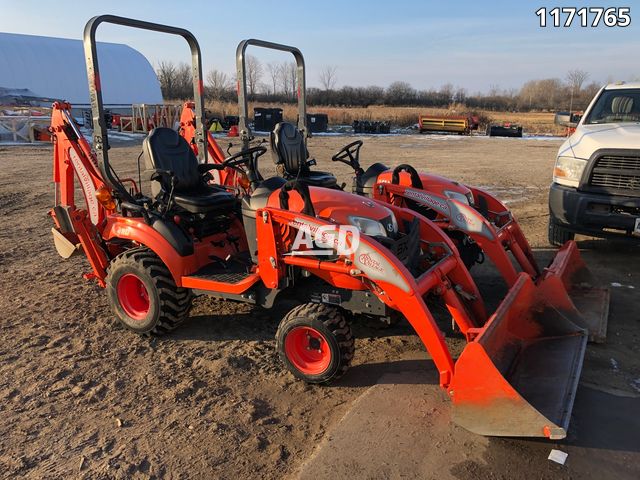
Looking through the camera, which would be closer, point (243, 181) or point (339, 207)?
point (339, 207)

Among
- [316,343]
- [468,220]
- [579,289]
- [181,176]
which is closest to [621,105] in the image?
[579,289]

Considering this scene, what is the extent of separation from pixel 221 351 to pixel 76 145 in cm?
231

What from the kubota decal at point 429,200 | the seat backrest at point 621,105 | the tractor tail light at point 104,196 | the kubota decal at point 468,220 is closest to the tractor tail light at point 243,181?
the tractor tail light at point 104,196

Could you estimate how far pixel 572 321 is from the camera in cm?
364

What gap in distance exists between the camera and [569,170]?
Result: 225 inches

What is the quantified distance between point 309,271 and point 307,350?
0.53 m

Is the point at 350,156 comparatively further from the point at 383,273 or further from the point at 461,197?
the point at 383,273

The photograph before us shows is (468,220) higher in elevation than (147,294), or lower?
higher

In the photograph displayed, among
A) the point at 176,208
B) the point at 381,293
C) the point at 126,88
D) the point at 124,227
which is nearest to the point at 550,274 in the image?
the point at 381,293

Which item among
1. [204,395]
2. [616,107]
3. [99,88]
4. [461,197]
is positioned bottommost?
[204,395]

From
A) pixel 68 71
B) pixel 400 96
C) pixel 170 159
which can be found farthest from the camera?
pixel 400 96

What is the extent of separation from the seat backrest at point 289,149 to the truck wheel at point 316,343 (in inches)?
112

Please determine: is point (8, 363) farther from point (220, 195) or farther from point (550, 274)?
point (550, 274)

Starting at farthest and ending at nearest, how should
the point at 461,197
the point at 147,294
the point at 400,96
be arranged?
the point at 400,96, the point at 461,197, the point at 147,294
